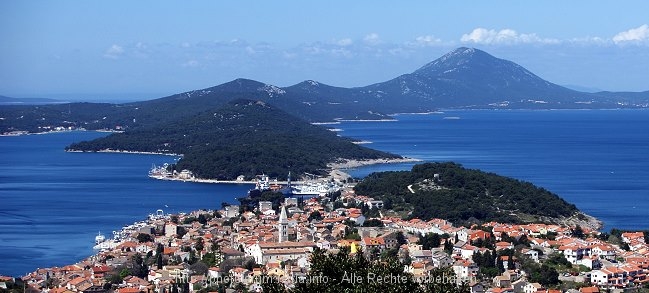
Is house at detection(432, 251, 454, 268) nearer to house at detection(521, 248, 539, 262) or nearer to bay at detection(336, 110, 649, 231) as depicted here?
house at detection(521, 248, 539, 262)

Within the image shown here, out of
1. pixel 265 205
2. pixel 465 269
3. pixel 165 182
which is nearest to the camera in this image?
pixel 465 269

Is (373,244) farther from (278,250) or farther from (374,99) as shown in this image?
(374,99)

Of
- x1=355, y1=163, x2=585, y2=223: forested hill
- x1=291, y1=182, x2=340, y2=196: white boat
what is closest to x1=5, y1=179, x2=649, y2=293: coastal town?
x1=355, y1=163, x2=585, y2=223: forested hill

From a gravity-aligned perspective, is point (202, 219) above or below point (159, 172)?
above

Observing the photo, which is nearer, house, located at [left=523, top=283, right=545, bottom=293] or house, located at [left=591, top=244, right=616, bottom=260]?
house, located at [left=523, top=283, right=545, bottom=293]

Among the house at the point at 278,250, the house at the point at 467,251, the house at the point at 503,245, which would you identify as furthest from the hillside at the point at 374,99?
the house at the point at 467,251

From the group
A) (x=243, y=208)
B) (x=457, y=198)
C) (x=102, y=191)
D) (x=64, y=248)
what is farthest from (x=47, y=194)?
(x=457, y=198)

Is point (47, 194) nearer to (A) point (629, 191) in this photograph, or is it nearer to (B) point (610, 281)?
(A) point (629, 191)

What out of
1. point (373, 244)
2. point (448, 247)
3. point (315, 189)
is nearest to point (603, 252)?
point (448, 247)
